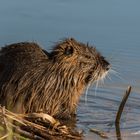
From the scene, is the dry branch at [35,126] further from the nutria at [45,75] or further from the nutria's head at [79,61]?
A: the nutria's head at [79,61]

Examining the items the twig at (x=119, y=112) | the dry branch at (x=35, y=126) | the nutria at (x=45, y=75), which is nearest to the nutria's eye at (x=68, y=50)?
the nutria at (x=45, y=75)

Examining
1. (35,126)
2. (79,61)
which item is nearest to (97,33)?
(79,61)

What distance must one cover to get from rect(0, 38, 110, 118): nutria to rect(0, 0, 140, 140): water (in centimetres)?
33

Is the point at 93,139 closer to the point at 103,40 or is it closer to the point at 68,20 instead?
the point at 103,40

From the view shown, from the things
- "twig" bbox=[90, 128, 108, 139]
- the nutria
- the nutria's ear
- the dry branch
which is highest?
the nutria's ear

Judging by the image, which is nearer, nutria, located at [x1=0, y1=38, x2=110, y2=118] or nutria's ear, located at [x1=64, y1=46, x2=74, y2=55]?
nutria, located at [x1=0, y1=38, x2=110, y2=118]

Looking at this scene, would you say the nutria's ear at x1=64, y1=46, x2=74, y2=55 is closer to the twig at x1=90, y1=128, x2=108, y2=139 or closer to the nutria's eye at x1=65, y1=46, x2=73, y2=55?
the nutria's eye at x1=65, y1=46, x2=73, y2=55

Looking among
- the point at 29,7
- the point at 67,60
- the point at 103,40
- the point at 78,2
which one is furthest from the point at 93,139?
the point at 78,2

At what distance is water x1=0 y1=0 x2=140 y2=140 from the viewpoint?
8328 mm

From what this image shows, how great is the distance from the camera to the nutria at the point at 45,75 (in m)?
7.54

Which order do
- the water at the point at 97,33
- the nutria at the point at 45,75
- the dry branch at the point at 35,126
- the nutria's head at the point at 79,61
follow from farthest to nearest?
1. the water at the point at 97,33
2. the nutria's head at the point at 79,61
3. the nutria at the point at 45,75
4. the dry branch at the point at 35,126

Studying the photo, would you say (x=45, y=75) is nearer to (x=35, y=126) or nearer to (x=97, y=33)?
(x=35, y=126)

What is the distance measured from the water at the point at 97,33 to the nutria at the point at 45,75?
0.33m

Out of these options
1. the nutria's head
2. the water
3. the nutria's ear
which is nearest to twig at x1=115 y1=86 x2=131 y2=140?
the water
